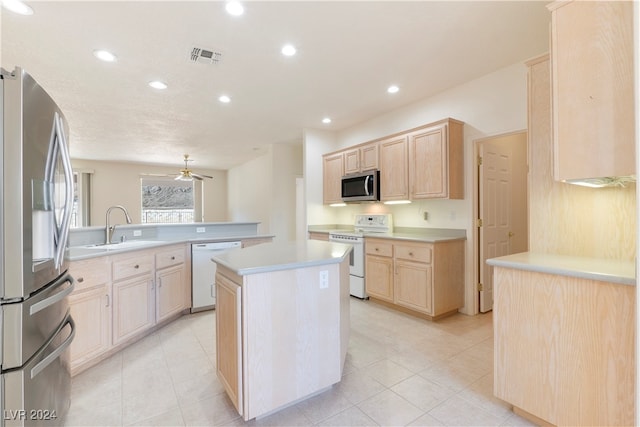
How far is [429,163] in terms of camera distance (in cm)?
342

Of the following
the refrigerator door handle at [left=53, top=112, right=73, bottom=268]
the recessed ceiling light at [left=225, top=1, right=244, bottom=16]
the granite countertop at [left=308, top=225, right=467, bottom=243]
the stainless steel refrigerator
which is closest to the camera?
the stainless steel refrigerator

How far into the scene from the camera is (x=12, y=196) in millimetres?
1146

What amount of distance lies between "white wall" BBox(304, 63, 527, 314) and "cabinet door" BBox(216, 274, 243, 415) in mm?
2806

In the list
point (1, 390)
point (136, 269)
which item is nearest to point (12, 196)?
point (1, 390)

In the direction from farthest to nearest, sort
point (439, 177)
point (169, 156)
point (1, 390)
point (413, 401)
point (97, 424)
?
point (169, 156) → point (439, 177) → point (413, 401) → point (97, 424) → point (1, 390)

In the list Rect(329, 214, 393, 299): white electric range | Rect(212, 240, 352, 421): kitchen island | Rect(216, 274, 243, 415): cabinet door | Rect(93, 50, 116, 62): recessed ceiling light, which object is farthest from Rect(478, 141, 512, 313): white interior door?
Rect(93, 50, 116, 62): recessed ceiling light

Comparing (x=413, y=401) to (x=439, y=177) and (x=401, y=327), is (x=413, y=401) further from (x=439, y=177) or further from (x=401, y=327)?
(x=439, y=177)

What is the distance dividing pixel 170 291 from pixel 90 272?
1.00 metres

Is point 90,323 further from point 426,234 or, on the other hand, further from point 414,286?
point 426,234

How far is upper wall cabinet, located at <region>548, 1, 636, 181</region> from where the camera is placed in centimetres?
134

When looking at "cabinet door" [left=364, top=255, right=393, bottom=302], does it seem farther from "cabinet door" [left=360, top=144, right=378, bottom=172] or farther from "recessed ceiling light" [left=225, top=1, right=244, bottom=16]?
"recessed ceiling light" [left=225, top=1, right=244, bottom=16]

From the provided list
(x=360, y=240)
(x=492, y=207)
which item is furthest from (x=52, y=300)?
(x=492, y=207)

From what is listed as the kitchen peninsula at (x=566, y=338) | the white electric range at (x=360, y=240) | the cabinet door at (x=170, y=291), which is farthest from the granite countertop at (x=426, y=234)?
the cabinet door at (x=170, y=291)

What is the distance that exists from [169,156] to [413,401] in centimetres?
739
